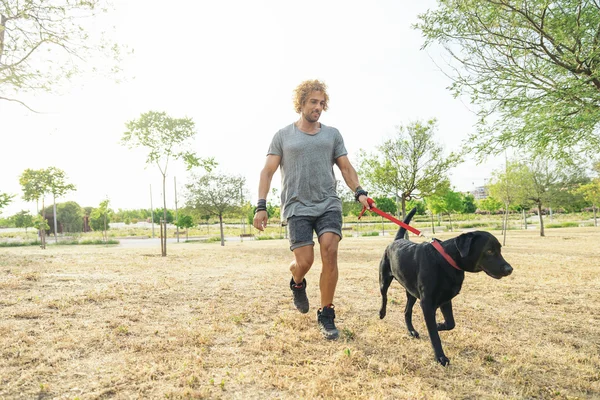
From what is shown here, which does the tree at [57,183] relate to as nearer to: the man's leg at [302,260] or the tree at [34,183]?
the tree at [34,183]

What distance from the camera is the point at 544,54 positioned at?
22.4 feet

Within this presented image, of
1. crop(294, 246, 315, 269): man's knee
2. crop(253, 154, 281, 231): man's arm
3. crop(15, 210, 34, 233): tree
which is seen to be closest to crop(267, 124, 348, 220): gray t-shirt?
crop(253, 154, 281, 231): man's arm

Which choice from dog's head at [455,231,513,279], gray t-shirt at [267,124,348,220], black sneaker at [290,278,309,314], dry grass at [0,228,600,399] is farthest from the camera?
black sneaker at [290,278,309,314]

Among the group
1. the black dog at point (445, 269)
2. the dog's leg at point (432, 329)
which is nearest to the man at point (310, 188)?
the black dog at point (445, 269)

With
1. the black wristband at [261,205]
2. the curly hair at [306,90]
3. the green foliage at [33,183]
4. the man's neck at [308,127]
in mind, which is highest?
the green foliage at [33,183]

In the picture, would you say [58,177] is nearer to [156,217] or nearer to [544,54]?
[544,54]

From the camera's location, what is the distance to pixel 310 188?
379 centimetres

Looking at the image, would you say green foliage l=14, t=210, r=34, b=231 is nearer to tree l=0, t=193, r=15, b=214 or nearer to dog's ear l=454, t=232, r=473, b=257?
tree l=0, t=193, r=15, b=214

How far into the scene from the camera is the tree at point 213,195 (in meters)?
27.1

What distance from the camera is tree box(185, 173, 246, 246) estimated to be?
1065 inches

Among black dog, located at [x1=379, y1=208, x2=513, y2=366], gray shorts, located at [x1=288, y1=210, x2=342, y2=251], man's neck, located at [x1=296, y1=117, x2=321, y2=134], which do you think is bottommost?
black dog, located at [x1=379, y1=208, x2=513, y2=366]

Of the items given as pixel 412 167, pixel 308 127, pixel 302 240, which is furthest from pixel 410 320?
pixel 412 167

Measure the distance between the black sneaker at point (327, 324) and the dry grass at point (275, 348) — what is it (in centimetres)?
9

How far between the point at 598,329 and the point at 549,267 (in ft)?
21.7
